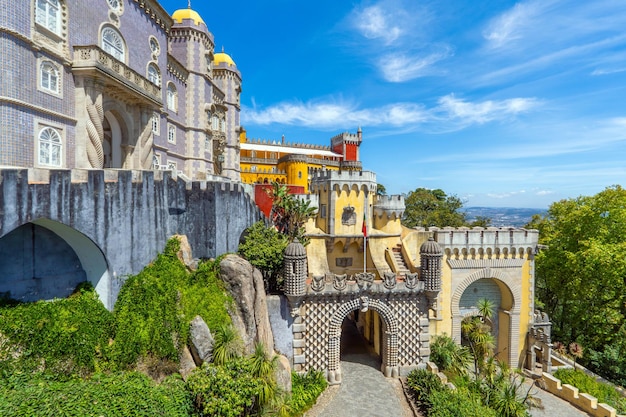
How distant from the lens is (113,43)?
2052 centimetres

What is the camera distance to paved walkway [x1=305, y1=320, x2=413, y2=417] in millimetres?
16266

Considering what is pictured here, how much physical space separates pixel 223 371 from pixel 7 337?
814 centimetres

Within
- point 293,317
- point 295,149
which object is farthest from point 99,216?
point 295,149

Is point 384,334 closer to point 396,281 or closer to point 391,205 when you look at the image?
point 396,281

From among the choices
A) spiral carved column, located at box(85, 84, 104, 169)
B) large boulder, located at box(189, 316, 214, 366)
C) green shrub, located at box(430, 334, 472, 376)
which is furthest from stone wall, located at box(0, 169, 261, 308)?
green shrub, located at box(430, 334, 472, 376)

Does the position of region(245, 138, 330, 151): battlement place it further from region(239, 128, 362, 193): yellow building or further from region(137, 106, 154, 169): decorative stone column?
region(137, 106, 154, 169): decorative stone column

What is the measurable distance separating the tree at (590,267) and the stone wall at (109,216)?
93.8ft

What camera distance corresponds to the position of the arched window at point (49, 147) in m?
16.1

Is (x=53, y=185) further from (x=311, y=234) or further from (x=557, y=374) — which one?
(x=557, y=374)

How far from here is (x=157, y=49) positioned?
975 inches

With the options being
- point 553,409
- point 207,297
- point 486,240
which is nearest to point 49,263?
point 207,297

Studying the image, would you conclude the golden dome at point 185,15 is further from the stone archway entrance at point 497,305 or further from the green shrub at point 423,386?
the green shrub at point 423,386

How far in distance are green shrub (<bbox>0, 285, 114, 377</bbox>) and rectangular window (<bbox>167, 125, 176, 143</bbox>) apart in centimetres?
1840

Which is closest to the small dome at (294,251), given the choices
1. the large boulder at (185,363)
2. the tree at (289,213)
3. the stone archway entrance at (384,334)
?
the stone archway entrance at (384,334)
